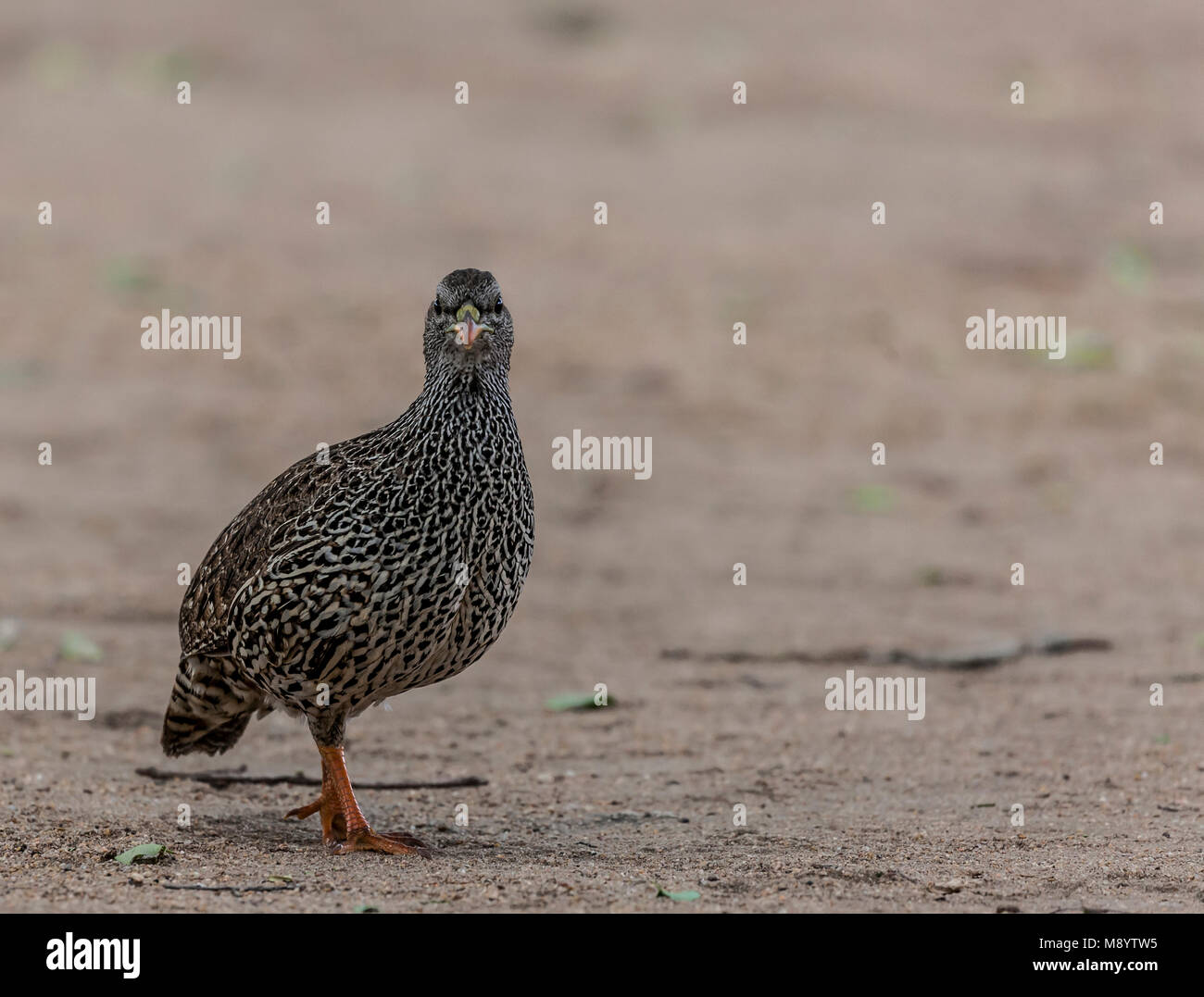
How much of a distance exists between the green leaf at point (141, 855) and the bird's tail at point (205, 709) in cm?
84

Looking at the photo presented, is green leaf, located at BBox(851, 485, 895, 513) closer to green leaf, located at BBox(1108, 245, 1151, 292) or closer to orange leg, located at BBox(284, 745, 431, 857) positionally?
green leaf, located at BBox(1108, 245, 1151, 292)

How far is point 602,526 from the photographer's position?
43.6 feet

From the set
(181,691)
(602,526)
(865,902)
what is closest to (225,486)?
(602,526)

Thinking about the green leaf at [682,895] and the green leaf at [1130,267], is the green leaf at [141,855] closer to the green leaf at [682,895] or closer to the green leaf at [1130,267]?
the green leaf at [682,895]

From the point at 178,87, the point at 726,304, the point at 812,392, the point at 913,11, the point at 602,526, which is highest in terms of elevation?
the point at 913,11

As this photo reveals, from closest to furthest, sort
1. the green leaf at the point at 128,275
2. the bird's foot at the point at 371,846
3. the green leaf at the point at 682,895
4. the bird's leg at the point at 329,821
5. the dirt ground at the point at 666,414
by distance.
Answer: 1. the green leaf at the point at 682,895
2. the bird's foot at the point at 371,846
3. the bird's leg at the point at 329,821
4. the dirt ground at the point at 666,414
5. the green leaf at the point at 128,275

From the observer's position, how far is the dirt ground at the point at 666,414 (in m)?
7.05

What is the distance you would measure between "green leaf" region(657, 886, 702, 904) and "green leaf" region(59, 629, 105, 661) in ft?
16.9

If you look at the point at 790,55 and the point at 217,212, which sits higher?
the point at 790,55

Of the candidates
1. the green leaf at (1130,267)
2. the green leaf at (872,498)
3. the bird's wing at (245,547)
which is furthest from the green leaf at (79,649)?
the green leaf at (1130,267)

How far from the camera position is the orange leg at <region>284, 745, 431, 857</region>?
666cm
